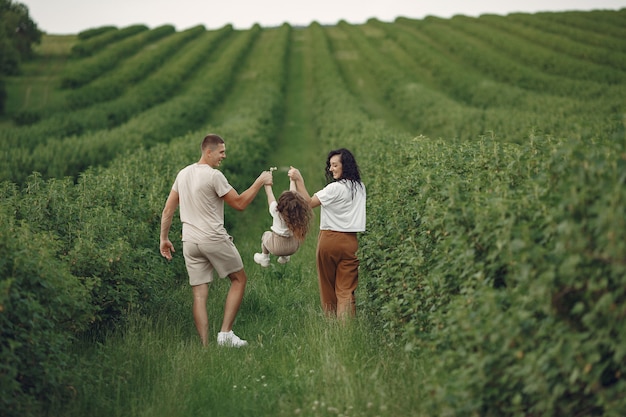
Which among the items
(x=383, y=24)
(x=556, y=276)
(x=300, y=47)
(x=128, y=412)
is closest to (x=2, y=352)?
(x=128, y=412)

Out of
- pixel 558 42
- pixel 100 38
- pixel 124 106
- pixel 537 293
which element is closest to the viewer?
pixel 537 293

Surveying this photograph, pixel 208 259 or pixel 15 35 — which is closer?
pixel 208 259

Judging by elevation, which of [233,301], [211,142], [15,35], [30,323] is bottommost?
[233,301]

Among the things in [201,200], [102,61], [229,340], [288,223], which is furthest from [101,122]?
[288,223]

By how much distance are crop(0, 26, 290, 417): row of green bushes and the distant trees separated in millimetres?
40902

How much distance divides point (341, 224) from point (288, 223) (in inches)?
28.4

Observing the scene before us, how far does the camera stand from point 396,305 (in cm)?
586

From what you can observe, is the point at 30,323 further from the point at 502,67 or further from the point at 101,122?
the point at 502,67

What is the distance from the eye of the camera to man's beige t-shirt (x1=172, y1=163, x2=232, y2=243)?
6.95 m

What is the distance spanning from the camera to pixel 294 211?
682 centimetres

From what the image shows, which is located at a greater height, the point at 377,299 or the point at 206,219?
the point at 206,219

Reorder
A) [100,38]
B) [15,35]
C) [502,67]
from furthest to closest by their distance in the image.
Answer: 1. [100,38]
2. [15,35]
3. [502,67]

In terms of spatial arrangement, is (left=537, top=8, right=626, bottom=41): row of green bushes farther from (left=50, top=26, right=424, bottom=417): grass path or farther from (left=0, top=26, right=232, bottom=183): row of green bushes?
(left=50, top=26, right=424, bottom=417): grass path

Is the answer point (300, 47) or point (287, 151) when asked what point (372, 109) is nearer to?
point (287, 151)
